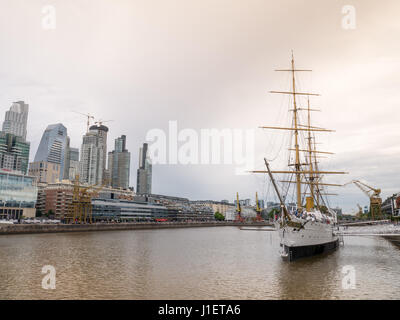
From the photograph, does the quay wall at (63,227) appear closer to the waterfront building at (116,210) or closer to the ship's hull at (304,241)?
the waterfront building at (116,210)

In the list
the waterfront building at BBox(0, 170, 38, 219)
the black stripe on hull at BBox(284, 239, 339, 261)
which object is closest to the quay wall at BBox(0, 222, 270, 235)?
the waterfront building at BBox(0, 170, 38, 219)

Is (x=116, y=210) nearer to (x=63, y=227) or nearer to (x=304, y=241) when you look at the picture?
(x=63, y=227)

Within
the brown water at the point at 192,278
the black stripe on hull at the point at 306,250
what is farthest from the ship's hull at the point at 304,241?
the brown water at the point at 192,278

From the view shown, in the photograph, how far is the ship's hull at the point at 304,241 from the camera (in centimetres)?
Answer: 3769

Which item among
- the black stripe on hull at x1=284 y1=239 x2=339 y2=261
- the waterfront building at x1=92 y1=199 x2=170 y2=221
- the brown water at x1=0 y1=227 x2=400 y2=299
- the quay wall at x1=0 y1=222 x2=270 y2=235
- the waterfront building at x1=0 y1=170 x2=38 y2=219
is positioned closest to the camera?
the brown water at x1=0 y1=227 x2=400 y2=299

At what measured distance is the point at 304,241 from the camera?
4053cm

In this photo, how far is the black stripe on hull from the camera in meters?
37.6

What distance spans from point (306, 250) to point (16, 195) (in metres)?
132

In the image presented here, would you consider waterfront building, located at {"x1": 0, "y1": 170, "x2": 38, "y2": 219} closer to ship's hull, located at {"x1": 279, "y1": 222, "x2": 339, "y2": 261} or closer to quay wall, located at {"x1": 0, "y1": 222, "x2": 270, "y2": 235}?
quay wall, located at {"x1": 0, "y1": 222, "x2": 270, "y2": 235}

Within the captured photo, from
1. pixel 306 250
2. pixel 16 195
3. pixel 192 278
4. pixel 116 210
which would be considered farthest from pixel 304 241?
pixel 116 210

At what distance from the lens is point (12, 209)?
131 meters
